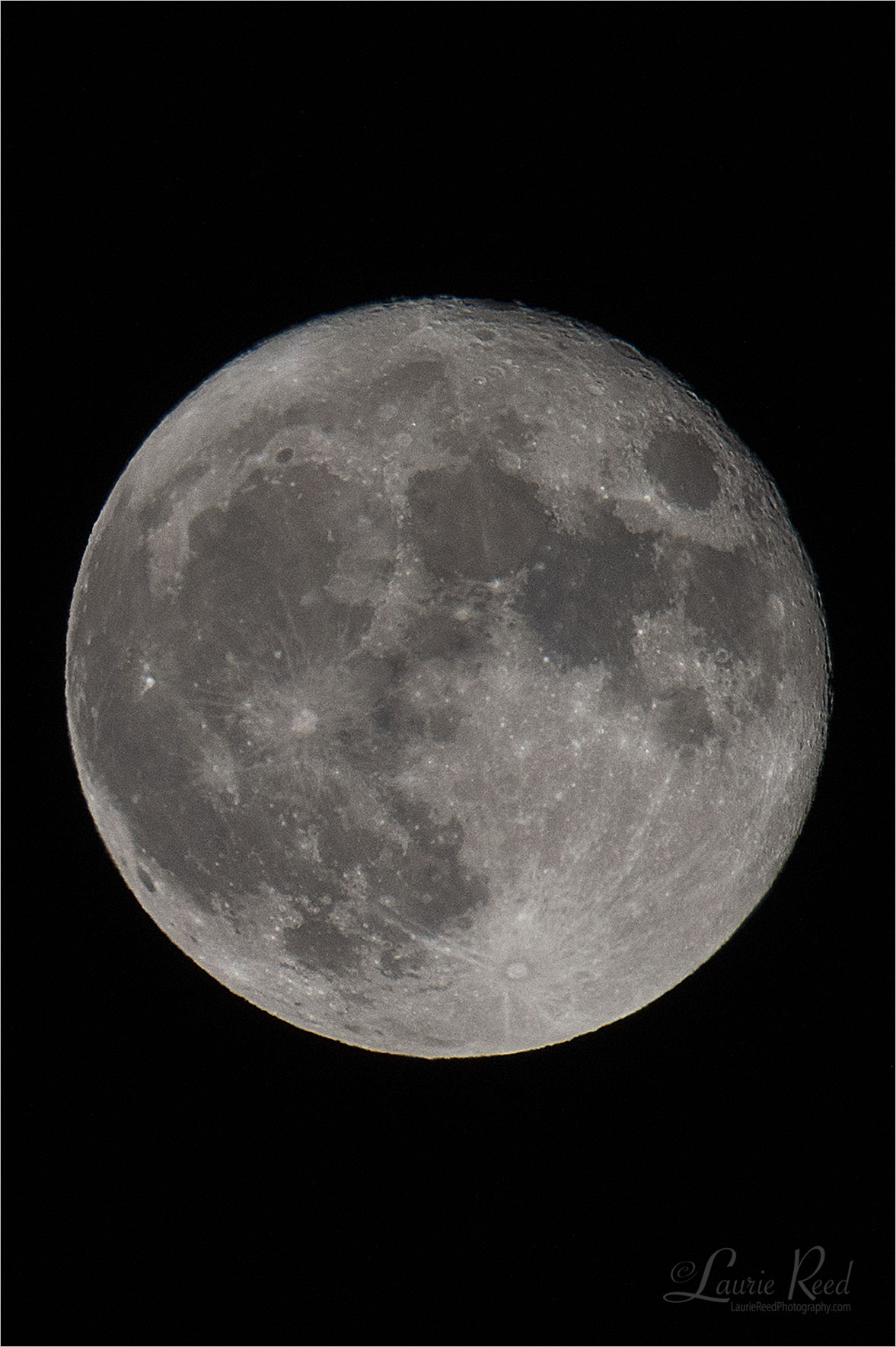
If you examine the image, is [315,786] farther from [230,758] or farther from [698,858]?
[698,858]

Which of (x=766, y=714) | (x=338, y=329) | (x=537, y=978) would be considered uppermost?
(x=338, y=329)

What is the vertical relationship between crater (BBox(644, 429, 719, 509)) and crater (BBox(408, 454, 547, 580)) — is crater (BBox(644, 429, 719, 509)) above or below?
above

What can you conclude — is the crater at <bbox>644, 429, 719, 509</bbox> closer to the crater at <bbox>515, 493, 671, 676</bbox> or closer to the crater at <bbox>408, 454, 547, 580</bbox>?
the crater at <bbox>515, 493, 671, 676</bbox>

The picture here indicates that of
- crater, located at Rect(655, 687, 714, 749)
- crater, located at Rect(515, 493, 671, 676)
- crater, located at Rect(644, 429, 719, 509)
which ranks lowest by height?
crater, located at Rect(655, 687, 714, 749)

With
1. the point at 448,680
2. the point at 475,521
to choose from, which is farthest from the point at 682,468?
the point at 448,680

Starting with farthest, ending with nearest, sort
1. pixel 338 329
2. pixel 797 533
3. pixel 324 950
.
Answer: pixel 797 533 → pixel 338 329 → pixel 324 950

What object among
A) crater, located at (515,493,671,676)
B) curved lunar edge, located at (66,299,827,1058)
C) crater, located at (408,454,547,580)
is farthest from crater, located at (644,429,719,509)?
crater, located at (408,454,547,580)

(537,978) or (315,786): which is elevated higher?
(315,786)

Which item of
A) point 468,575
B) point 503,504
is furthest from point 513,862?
point 503,504

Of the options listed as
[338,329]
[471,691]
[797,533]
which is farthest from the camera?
[797,533]
